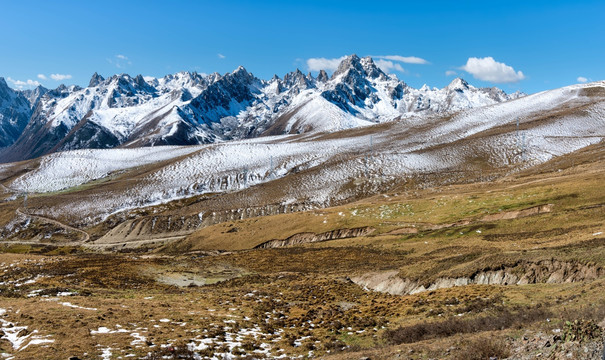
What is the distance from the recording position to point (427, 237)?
63469mm

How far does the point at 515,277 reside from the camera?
30328 millimetres

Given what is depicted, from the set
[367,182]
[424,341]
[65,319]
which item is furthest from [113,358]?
[367,182]

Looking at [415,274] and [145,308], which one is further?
[415,274]

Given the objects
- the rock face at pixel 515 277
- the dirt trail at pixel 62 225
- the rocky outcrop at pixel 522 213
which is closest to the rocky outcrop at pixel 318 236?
the rocky outcrop at pixel 522 213

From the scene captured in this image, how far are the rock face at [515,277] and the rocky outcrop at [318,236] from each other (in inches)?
1754

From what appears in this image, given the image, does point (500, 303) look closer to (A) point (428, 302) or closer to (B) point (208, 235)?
(A) point (428, 302)

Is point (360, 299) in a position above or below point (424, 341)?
below

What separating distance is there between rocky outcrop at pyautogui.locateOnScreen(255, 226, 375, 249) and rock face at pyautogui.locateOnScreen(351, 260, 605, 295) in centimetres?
4455

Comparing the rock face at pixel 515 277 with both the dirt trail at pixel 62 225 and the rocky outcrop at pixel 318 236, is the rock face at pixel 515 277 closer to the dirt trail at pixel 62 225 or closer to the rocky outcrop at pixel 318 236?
the rocky outcrop at pixel 318 236

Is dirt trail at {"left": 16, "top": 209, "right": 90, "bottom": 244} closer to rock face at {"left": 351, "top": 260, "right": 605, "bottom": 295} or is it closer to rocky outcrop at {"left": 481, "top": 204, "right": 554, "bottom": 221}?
rocky outcrop at {"left": 481, "top": 204, "right": 554, "bottom": 221}

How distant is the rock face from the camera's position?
27.0 meters

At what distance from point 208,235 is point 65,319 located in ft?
278

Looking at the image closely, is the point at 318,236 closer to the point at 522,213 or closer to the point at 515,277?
the point at 522,213

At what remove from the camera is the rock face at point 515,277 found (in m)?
27.0
